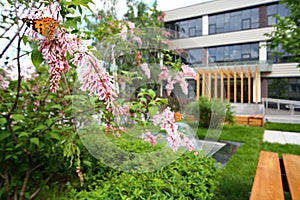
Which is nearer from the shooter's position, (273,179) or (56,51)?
(56,51)

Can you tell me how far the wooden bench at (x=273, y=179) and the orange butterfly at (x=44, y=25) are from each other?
1.23 metres

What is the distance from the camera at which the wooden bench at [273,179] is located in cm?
120

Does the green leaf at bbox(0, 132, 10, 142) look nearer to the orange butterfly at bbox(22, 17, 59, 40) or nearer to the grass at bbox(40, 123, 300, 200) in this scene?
the grass at bbox(40, 123, 300, 200)

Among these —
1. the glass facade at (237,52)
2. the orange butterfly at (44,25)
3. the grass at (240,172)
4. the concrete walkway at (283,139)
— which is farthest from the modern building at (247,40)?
the orange butterfly at (44,25)

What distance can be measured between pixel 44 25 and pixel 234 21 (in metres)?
17.2

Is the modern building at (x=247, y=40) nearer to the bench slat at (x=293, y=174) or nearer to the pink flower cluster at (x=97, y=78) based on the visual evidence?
the bench slat at (x=293, y=174)

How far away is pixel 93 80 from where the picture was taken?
2.03 feet

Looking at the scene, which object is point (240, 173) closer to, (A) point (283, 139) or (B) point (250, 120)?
(A) point (283, 139)

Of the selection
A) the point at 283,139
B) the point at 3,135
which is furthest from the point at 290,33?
the point at 3,135

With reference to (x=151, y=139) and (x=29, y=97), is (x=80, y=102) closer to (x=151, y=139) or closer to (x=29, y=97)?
(x=151, y=139)

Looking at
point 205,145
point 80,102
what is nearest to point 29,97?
point 80,102

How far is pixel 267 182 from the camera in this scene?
139 centimetres

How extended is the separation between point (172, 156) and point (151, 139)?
0.21 m

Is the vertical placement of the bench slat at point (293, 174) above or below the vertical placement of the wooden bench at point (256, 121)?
above
